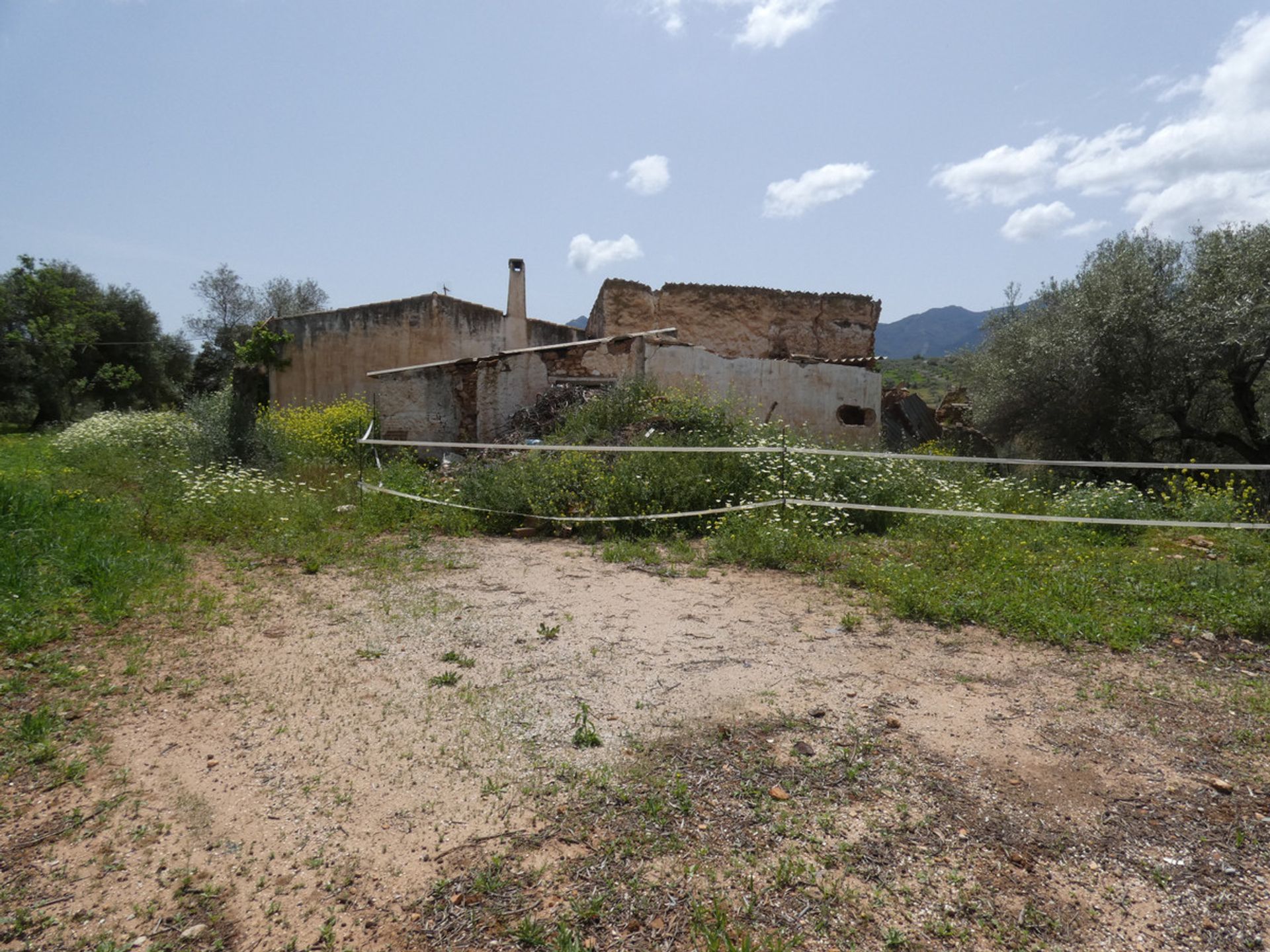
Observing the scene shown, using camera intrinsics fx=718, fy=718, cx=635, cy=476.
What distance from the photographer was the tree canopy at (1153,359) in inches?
421

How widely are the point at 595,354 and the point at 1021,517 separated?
7.13 meters

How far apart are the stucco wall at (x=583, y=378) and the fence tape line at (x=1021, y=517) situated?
3802 mm

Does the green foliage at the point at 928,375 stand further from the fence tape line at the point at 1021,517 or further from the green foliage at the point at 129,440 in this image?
the green foliage at the point at 129,440

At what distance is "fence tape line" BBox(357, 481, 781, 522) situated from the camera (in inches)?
285

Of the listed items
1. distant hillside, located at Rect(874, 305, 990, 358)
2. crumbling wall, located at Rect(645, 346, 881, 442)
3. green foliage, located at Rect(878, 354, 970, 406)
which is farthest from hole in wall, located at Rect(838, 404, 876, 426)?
distant hillside, located at Rect(874, 305, 990, 358)

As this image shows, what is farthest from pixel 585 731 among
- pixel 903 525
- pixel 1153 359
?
pixel 1153 359

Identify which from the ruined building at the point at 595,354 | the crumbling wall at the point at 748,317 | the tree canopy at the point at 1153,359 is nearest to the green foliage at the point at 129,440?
the ruined building at the point at 595,354

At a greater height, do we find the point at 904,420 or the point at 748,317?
the point at 748,317

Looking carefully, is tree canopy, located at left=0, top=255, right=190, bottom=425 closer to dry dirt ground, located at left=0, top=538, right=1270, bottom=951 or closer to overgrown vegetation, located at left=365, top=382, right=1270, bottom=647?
overgrown vegetation, located at left=365, top=382, right=1270, bottom=647

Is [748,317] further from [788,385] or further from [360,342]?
[360,342]

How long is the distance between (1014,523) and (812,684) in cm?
475

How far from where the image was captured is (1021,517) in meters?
6.21

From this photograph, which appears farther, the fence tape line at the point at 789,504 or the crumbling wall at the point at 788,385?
the crumbling wall at the point at 788,385

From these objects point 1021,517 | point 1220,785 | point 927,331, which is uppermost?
point 927,331
